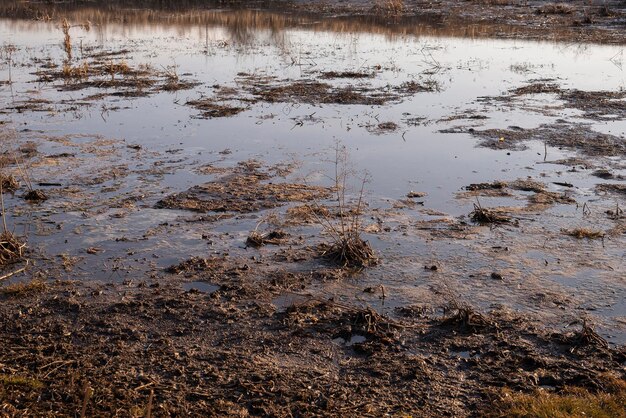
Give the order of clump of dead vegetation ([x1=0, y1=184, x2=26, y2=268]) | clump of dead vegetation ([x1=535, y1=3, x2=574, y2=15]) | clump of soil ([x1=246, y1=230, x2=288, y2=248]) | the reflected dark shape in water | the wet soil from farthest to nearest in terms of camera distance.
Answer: clump of dead vegetation ([x1=535, y1=3, x2=574, y2=15])
the reflected dark shape in water
clump of soil ([x1=246, y1=230, x2=288, y2=248])
clump of dead vegetation ([x1=0, y1=184, x2=26, y2=268])
the wet soil

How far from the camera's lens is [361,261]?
680 centimetres

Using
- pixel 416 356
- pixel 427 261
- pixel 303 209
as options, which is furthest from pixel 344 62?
pixel 416 356

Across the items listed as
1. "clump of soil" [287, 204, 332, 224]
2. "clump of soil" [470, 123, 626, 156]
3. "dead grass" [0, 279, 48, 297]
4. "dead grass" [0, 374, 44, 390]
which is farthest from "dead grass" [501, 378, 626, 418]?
"clump of soil" [470, 123, 626, 156]

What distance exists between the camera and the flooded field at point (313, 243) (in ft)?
Answer: 16.0

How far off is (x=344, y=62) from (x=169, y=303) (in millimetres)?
13861

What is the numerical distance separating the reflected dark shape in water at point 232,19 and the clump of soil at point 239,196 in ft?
50.0

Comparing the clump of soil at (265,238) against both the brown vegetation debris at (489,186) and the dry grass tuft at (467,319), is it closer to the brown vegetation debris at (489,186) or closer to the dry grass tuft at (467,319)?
the dry grass tuft at (467,319)

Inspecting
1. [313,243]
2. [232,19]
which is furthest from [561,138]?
[232,19]

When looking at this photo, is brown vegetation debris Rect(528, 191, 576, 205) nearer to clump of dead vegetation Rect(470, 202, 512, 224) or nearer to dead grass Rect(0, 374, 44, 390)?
clump of dead vegetation Rect(470, 202, 512, 224)

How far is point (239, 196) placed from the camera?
879cm

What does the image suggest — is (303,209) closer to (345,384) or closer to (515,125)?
(345,384)

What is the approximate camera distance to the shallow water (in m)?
6.57

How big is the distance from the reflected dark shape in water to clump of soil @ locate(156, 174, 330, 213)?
600 inches

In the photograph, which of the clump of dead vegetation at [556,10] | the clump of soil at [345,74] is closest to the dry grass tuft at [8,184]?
the clump of soil at [345,74]
